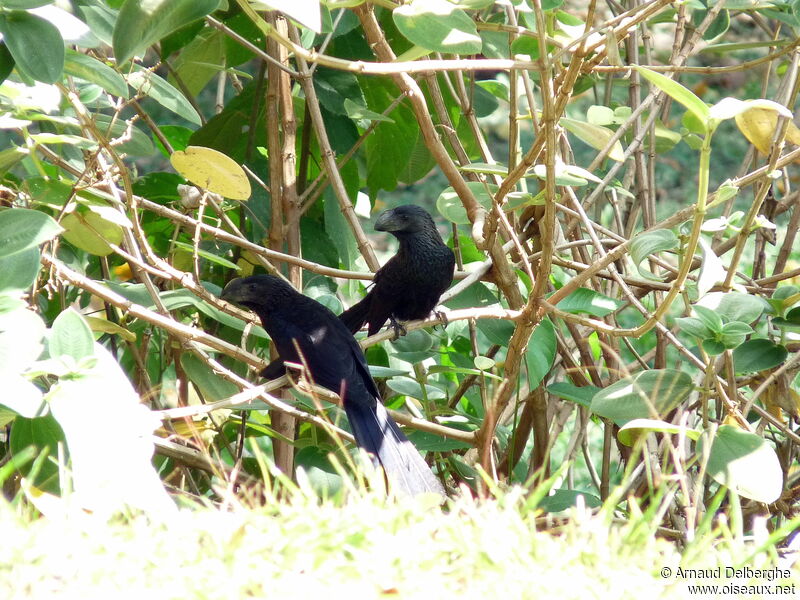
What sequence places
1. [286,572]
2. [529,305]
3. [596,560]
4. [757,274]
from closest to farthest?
A: 1. [286,572]
2. [596,560]
3. [529,305]
4. [757,274]

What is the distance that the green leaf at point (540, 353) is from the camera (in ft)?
9.23

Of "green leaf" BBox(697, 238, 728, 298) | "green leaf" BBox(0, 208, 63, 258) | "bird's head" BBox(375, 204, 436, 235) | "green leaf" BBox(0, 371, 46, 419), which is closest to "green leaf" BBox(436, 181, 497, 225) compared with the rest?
"green leaf" BBox(697, 238, 728, 298)

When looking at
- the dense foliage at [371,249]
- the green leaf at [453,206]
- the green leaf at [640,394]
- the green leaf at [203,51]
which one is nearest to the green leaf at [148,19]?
the dense foliage at [371,249]

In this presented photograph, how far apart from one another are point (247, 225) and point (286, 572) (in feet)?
7.69

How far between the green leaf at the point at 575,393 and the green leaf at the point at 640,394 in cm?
51

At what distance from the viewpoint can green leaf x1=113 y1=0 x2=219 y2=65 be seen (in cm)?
175

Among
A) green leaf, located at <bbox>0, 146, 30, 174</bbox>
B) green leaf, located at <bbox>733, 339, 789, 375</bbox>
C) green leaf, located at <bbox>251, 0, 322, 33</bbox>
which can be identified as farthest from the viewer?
green leaf, located at <bbox>733, 339, 789, 375</bbox>

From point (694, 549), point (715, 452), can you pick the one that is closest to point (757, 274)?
point (715, 452)

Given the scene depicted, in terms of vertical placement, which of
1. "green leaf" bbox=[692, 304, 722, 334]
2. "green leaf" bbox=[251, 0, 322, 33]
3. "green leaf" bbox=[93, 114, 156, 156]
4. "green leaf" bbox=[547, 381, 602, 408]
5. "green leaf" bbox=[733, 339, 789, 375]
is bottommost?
"green leaf" bbox=[547, 381, 602, 408]

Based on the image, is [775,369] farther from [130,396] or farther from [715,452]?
[130,396]

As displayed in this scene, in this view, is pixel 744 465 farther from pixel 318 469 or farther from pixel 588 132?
pixel 318 469

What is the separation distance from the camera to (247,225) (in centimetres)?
371

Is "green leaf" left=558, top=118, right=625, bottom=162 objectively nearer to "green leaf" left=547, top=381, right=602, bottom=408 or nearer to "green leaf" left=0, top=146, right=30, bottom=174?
"green leaf" left=547, top=381, right=602, bottom=408

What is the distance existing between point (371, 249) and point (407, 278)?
489 millimetres
